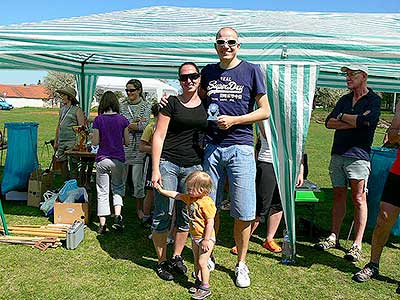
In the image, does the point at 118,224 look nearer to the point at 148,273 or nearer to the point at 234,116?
the point at 148,273

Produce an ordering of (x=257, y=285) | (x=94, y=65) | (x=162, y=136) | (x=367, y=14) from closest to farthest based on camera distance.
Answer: (x=162, y=136) → (x=257, y=285) → (x=367, y=14) → (x=94, y=65)

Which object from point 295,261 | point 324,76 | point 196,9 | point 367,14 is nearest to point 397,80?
point 324,76

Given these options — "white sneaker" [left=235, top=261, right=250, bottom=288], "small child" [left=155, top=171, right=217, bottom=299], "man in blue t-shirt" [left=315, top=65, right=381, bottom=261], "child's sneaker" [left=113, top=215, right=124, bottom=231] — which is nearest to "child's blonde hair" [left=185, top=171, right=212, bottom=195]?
"small child" [left=155, top=171, right=217, bottom=299]

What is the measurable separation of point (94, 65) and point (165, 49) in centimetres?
444

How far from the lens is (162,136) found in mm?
3307

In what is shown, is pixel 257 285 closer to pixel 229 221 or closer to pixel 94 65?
pixel 229 221

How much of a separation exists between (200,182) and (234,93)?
669mm

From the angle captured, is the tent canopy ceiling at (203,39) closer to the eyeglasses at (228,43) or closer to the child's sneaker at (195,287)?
the eyeglasses at (228,43)

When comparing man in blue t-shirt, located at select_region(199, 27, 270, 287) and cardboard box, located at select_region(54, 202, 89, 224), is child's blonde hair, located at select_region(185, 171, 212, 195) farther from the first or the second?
cardboard box, located at select_region(54, 202, 89, 224)

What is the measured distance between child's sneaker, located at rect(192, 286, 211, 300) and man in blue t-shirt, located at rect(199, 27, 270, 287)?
21.9 inches

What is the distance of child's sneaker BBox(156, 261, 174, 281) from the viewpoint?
357cm

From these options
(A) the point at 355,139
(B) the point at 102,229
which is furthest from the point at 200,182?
(B) the point at 102,229

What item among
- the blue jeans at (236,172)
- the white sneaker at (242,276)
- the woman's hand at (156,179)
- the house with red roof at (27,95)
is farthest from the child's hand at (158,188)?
the house with red roof at (27,95)

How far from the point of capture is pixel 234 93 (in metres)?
3.26
